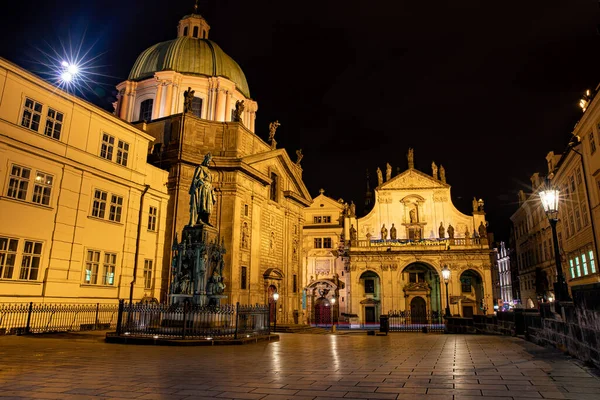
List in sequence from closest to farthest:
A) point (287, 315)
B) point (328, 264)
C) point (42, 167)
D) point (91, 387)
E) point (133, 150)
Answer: point (91, 387) → point (42, 167) → point (133, 150) → point (287, 315) → point (328, 264)

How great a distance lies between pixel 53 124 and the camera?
69.7 feet

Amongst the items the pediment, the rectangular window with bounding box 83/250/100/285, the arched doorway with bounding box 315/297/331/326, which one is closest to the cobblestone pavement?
the rectangular window with bounding box 83/250/100/285

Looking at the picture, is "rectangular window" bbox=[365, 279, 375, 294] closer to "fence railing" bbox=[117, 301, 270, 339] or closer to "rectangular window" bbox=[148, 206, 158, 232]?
"rectangular window" bbox=[148, 206, 158, 232]

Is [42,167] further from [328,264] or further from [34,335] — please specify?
[328,264]

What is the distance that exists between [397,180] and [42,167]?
40.5 metres

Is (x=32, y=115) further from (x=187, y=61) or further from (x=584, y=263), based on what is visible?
(x=584, y=263)

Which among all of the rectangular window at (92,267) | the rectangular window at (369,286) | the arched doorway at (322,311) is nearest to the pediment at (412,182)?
the rectangular window at (369,286)

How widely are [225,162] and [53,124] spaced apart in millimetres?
11010

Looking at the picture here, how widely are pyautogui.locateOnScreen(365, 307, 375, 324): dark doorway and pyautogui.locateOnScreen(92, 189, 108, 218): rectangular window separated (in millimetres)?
33851

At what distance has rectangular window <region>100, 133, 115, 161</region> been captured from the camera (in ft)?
78.4

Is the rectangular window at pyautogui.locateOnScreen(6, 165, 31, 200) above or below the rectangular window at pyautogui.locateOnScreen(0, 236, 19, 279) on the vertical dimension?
above

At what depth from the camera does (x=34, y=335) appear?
17328 millimetres

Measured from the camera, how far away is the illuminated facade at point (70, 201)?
18828 mm

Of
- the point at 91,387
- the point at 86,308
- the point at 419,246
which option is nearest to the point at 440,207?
the point at 419,246
